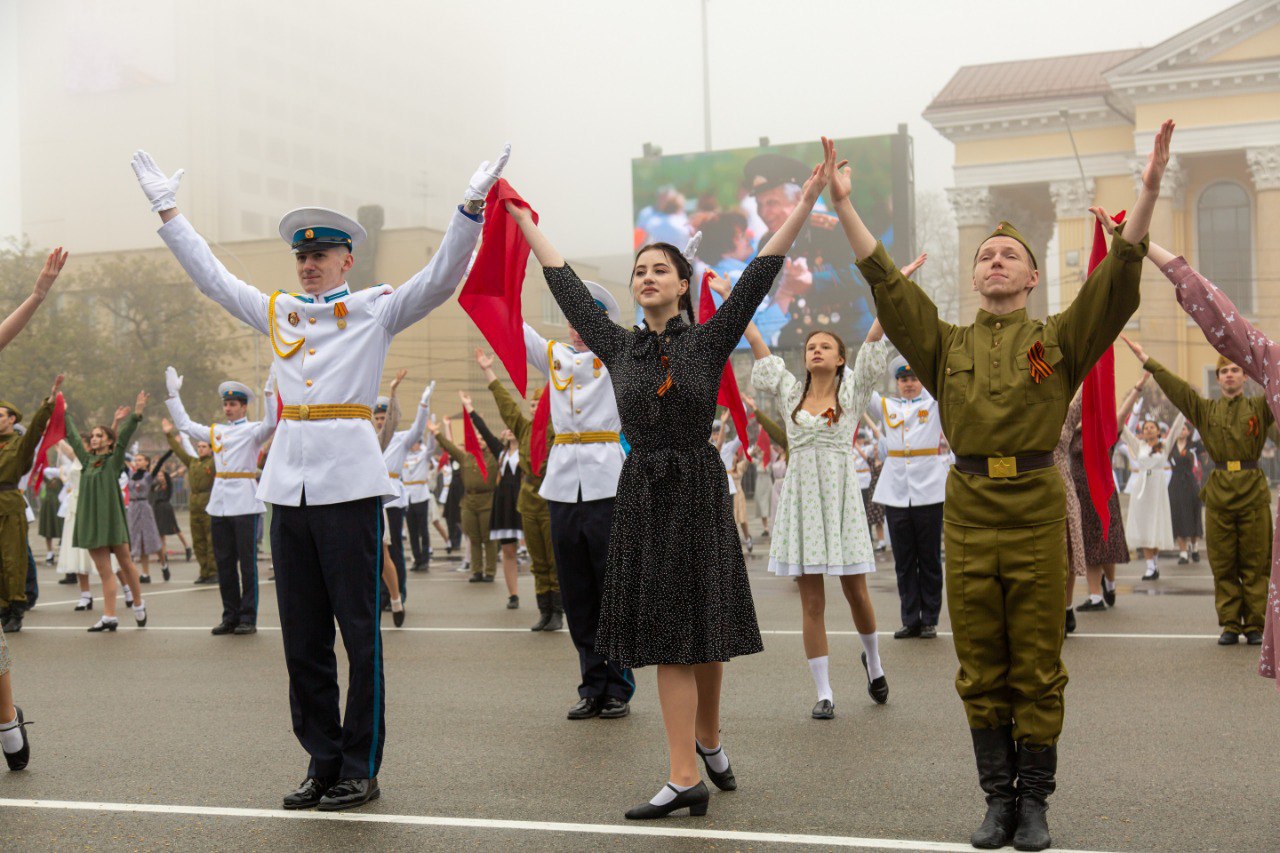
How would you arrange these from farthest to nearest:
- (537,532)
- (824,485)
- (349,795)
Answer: (537,532) < (824,485) < (349,795)

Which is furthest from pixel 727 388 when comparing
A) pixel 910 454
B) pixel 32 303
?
pixel 910 454

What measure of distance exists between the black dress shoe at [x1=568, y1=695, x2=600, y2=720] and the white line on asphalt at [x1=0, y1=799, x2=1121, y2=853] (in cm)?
218

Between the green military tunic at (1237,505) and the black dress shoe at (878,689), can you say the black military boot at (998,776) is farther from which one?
the green military tunic at (1237,505)

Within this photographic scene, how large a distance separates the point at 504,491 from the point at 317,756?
989 cm

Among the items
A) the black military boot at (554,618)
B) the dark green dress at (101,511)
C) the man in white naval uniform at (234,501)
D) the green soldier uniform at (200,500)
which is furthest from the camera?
the green soldier uniform at (200,500)

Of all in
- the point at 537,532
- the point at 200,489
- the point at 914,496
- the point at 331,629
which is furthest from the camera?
the point at 200,489

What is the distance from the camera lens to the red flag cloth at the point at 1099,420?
5.82m

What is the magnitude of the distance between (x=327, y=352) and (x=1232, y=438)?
23.3ft

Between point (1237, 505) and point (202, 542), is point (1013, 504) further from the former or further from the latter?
point (202, 542)

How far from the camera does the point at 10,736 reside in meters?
6.48

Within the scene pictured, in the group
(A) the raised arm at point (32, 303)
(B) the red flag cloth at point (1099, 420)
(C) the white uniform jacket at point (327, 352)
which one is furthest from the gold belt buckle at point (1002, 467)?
(A) the raised arm at point (32, 303)

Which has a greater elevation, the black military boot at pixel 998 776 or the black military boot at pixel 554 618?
the black military boot at pixel 998 776

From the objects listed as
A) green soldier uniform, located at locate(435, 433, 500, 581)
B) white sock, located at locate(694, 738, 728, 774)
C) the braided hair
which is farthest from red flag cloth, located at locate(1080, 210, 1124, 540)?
green soldier uniform, located at locate(435, 433, 500, 581)

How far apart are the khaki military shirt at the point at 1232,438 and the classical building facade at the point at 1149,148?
125 ft
